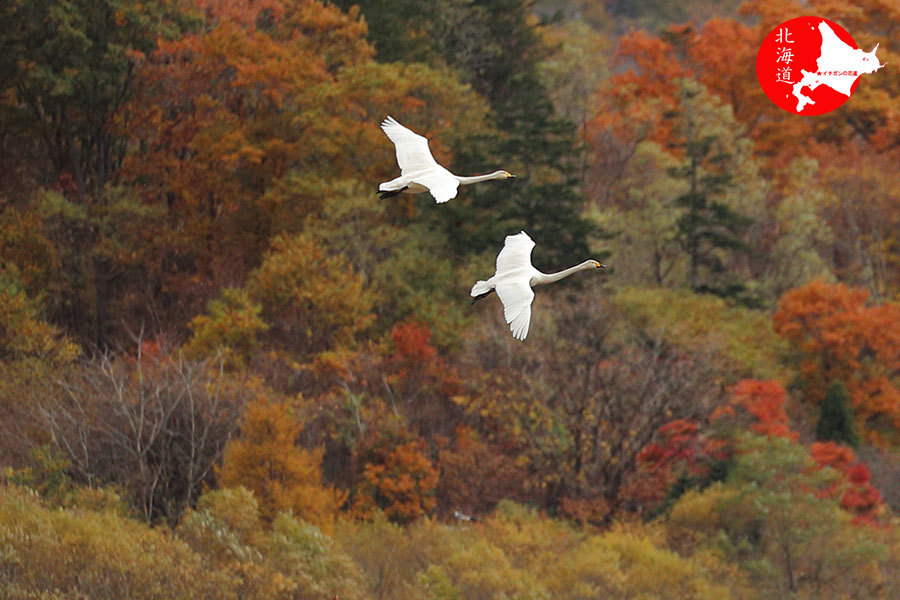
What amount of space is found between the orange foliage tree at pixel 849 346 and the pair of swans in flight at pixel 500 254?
19.2 metres

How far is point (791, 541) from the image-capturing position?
22922 mm

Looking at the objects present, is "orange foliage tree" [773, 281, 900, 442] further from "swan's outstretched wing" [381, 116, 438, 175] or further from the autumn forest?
"swan's outstretched wing" [381, 116, 438, 175]

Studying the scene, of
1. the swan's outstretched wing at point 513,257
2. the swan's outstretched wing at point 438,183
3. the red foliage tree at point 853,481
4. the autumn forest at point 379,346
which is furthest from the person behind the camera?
the red foliage tree at point 853,481

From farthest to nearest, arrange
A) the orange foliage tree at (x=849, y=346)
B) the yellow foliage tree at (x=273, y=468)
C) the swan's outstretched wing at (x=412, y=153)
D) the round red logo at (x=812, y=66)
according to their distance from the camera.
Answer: the orange foliage tree at (x=849, y=346), the round red logo at (x=812, y=66), the yellow foliage tree at (x=273, y=468), the swan's outstretched wing at (x=412, y=153)

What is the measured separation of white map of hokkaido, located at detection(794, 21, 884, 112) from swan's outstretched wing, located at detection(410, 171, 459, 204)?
27.1 ft

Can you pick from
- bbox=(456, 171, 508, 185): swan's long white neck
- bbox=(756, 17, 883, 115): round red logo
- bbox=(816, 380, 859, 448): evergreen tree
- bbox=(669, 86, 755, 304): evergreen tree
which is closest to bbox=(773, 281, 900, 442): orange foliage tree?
bbox=(816, 380, 859, 448): evergreen tree

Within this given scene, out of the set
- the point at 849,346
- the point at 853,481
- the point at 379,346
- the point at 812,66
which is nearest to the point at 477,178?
the point at 812,66

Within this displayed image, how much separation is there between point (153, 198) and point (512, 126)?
7.57 meters

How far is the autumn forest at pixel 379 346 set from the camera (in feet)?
67.6

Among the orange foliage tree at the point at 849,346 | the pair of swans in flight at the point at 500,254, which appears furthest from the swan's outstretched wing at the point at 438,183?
the orange foliage tree at the point at 849,346

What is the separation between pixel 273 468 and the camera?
2108cm

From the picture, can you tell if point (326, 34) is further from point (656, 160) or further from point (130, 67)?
point (656, 160)

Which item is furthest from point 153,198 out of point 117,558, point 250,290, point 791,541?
point 791,541

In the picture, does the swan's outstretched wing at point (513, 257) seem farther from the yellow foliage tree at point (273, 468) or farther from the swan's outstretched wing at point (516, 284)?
the yellow foliage tree at point (273, 468)
